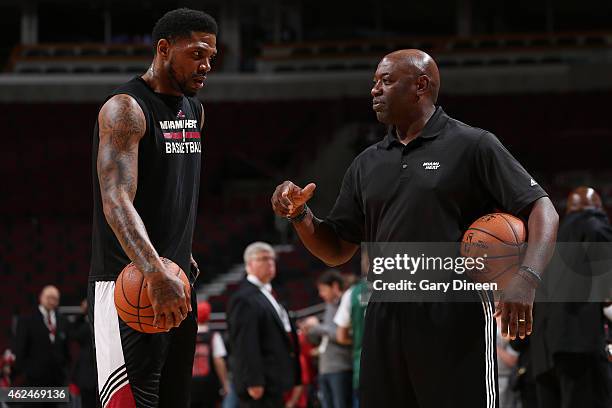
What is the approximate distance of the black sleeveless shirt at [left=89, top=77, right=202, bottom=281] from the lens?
3.58m

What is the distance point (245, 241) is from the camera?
18.0 metres

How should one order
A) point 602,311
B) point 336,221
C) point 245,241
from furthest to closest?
point 245,241 < point 602,311 < point 336,221

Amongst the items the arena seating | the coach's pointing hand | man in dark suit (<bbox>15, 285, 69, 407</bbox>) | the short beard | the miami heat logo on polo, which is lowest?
man in dark suit (<bbox>15, 285, 69, 407</bbox>)

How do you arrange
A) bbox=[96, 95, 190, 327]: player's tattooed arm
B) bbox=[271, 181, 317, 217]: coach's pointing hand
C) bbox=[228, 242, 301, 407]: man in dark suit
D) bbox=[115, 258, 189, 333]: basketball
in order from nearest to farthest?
bbox=[96, 95, 190, 327]: player's tattooed arm, bbox=[115, 258, 189, 333]: basketball, bbox=[271, 181, 317, 217]: coach's pointing hand, bbox=[228, 242, 301, 407]: man in dark suit

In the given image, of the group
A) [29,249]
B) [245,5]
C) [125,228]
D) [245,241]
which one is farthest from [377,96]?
[245,5]

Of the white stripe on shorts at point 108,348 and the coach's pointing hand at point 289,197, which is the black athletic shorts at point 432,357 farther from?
the white stripe on shorts at point 108,348

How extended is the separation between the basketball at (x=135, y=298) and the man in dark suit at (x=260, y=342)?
161 inches

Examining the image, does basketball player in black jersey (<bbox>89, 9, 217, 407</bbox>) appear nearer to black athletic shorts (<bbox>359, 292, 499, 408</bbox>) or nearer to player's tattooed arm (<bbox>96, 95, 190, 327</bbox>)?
player's tattooed arm (<bbox>96, 95, 190, 327</bbox>)

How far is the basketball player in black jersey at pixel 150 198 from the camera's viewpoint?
344 centimetres

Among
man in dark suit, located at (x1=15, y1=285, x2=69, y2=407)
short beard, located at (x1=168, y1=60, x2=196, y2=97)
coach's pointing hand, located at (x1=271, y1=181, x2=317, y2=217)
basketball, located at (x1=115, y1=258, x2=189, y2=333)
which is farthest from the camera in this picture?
man in dark suit, located at (x1=15, y1=285, x2=69, y2=407)

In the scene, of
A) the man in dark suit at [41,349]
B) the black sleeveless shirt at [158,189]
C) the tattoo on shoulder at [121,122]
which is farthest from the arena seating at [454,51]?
the tattoo on shoulder at [121,122]

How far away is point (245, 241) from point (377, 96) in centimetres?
1423

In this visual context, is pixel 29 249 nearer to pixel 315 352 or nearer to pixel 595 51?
pixel 315 352

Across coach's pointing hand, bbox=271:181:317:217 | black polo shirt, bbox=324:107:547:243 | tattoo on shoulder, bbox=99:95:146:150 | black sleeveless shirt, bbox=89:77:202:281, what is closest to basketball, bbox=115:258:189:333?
black sleeveless shirt, bbox=89:77:202:281
